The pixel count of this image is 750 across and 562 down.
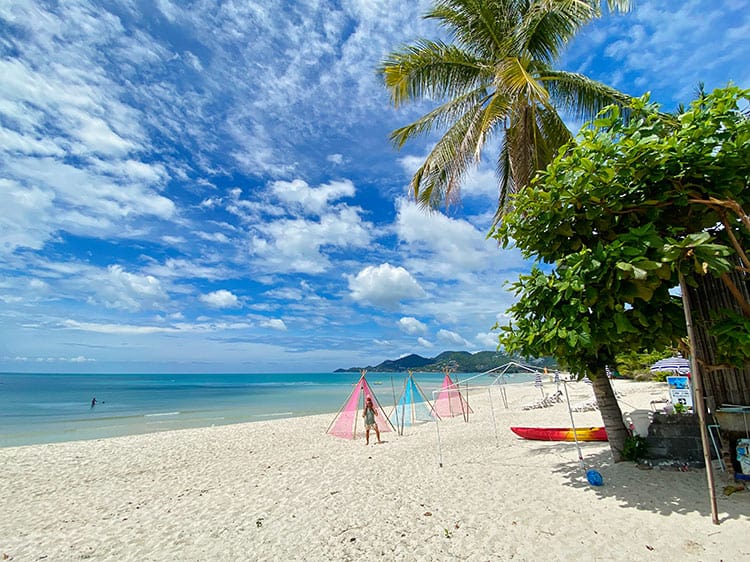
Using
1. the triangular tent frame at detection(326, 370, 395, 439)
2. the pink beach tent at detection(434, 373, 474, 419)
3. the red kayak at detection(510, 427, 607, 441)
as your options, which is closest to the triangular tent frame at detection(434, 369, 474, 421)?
the pink beach tent at detection(434, 373, 474, 419)

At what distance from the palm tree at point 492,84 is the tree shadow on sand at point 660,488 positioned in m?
5.32

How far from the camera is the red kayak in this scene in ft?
28.4

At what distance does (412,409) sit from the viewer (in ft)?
48.6

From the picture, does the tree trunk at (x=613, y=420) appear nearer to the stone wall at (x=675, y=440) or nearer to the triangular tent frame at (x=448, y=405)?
the stone wall at (x=675, y=440)

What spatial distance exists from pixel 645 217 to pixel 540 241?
1.32 meters

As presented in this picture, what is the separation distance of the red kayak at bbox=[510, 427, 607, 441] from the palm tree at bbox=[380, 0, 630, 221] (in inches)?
206

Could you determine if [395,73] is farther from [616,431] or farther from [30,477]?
[30,477]

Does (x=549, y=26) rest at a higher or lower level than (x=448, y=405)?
higher

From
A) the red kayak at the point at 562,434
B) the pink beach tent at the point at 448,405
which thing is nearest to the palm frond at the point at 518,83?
the red kayak at the point at 562,434

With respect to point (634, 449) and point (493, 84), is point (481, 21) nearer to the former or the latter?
point (493, 84)

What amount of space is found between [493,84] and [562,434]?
7.94 metres

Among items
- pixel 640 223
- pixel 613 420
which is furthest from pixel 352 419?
pixel 640 223

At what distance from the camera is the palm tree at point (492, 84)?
776 cm

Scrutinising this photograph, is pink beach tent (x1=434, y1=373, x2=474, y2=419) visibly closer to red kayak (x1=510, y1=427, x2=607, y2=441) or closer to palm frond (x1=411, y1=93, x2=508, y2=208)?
red kayak (x1=510, y1=427, x2=607, y2=441)
